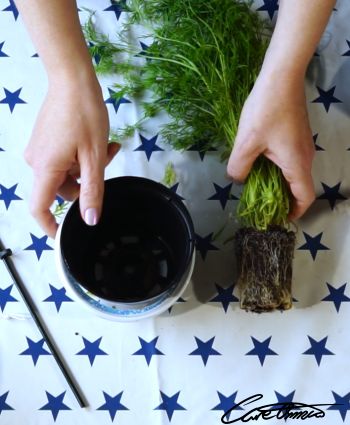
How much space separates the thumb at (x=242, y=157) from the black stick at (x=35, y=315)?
1.08ft

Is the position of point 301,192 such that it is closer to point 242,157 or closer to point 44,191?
point 242,157

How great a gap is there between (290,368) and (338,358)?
69 mm

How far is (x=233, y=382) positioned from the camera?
0.81 metres

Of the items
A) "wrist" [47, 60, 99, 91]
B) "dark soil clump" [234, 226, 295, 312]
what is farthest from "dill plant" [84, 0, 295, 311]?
"wrist" [47, 60, 99, 91]

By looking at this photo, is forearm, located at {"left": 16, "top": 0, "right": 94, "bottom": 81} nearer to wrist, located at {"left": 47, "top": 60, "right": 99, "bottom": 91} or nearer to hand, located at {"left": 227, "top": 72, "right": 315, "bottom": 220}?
wrist, located at {"left": 47, "top": 60, "right": 99, "bottom": 91}

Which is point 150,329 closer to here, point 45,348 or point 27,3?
point 45,348

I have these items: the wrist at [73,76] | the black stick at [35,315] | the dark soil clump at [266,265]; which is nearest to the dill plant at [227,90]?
the dark soil clump at [266,265]

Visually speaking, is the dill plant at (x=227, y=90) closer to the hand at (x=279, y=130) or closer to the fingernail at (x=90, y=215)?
the hand at (x=279, y=130)

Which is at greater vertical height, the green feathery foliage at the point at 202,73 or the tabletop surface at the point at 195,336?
the green feathery foliage at the point at 202,73

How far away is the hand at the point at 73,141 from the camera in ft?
2.08

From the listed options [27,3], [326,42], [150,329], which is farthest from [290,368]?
[27,3]

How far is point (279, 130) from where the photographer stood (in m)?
0.67

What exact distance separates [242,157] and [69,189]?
0.72 ft
